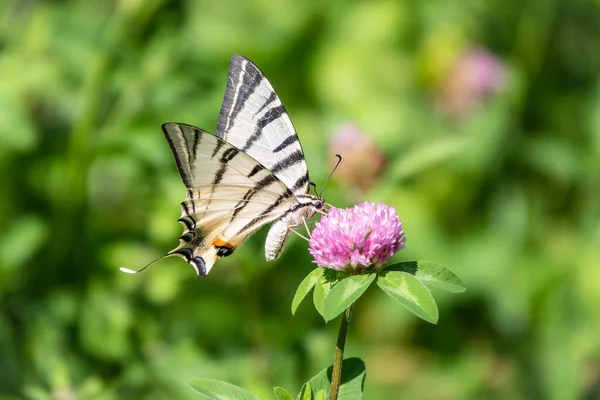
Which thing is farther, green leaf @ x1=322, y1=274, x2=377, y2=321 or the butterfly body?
the butterfly body

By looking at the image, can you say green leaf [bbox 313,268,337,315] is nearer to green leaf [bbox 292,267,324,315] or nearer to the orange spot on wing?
green leaf [bbox 292,267,324,315]

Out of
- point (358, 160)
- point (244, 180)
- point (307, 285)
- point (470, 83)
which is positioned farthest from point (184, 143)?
point (470, 83)

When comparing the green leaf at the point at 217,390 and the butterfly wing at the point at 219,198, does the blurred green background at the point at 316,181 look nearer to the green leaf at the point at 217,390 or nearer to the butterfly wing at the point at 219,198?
the butterfly wing at the point at 219,198

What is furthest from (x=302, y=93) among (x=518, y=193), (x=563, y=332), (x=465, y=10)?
(x=563, y=332)

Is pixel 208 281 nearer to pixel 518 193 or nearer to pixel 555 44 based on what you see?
pixel 518 193

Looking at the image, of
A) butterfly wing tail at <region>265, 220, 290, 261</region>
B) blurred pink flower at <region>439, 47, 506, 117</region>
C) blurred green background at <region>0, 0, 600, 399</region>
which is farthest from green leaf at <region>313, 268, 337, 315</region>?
blurred pink flower at <region>439, 47, 506, 117</region>

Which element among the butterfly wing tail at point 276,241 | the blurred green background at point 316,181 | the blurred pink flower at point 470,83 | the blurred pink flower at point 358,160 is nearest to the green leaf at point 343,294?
the butterfly wing tail at point 276,241
